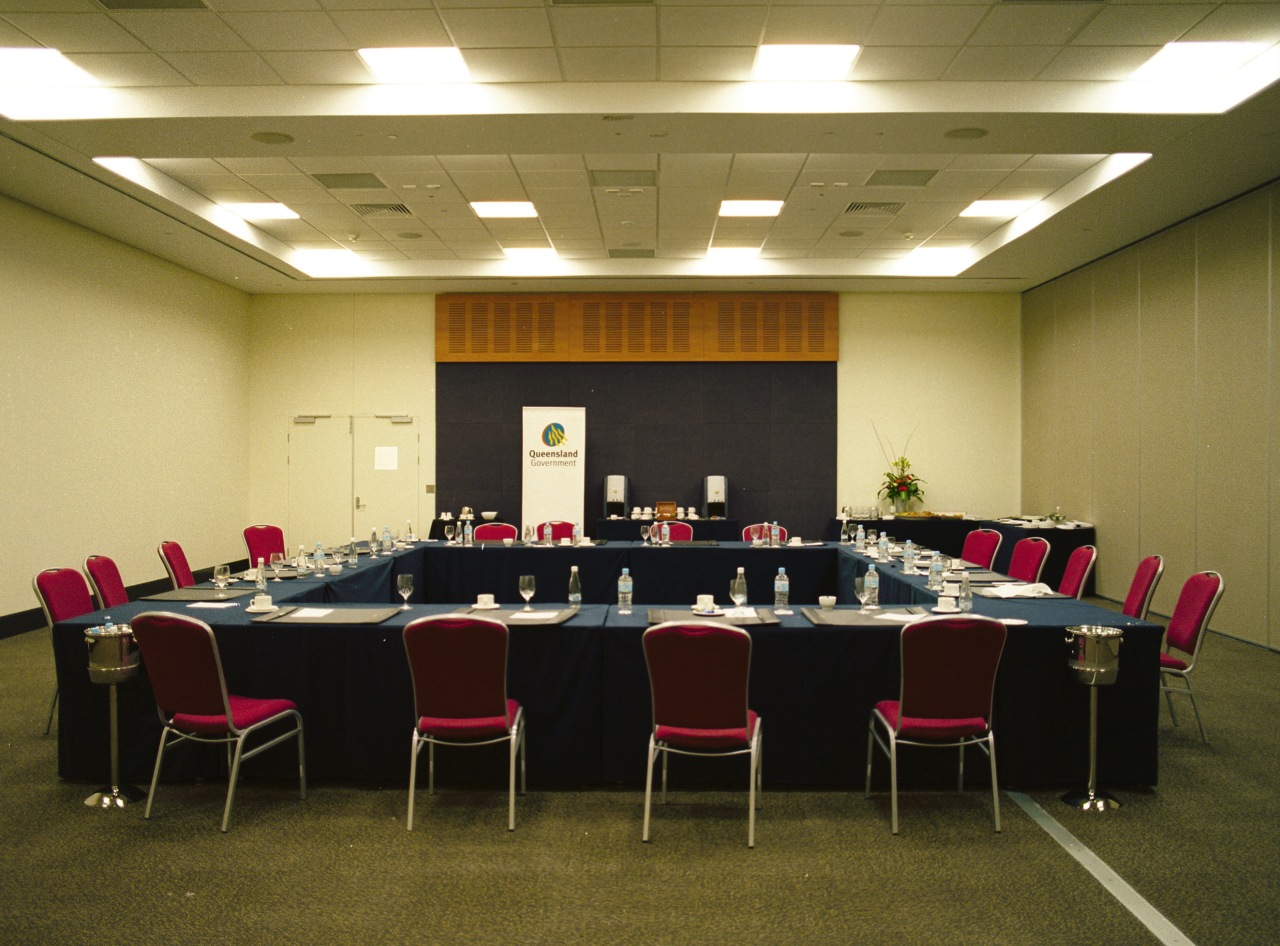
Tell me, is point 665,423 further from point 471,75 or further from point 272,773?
point 272,773

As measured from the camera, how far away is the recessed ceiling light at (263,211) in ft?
26.4

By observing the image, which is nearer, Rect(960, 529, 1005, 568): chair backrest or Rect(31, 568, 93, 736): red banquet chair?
Rect(31, 568, 93, 736): red banquet chair

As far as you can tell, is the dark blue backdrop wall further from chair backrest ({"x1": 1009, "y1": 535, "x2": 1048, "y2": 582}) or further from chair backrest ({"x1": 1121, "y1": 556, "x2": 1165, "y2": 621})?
chair backrest ({"x1": 1121, "y1": 556, "x2": 1165, "y2": 621})

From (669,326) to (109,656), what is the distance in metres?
8.60

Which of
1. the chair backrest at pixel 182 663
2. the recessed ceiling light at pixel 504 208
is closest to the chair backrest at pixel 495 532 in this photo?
the recessed ceiling light at pixel 504 208

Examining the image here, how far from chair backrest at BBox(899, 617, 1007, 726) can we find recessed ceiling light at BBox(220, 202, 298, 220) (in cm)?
745

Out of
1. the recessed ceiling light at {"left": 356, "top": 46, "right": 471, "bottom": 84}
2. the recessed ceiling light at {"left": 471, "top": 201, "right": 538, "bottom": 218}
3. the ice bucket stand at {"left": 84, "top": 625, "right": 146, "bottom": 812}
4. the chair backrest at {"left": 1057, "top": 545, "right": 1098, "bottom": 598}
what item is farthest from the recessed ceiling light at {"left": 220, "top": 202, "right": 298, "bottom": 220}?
the chair backrest at {"left": 1057, "top": 545, "right": 1098, "bottom": 598}

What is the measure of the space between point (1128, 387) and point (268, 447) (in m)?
10.7

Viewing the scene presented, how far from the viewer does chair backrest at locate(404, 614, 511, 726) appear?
316 centimetres

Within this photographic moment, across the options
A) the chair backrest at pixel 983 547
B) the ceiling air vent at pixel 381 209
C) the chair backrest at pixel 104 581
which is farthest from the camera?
the ceiling air vent at pixel 381 209

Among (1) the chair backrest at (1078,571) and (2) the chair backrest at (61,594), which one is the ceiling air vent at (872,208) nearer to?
(1) the chair backrest at (1078,571)

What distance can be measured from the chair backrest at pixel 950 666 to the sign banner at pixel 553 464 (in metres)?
7.61

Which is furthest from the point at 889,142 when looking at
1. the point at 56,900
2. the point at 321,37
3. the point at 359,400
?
the point at 359,400

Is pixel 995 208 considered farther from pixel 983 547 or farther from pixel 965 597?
pixel 965 597
